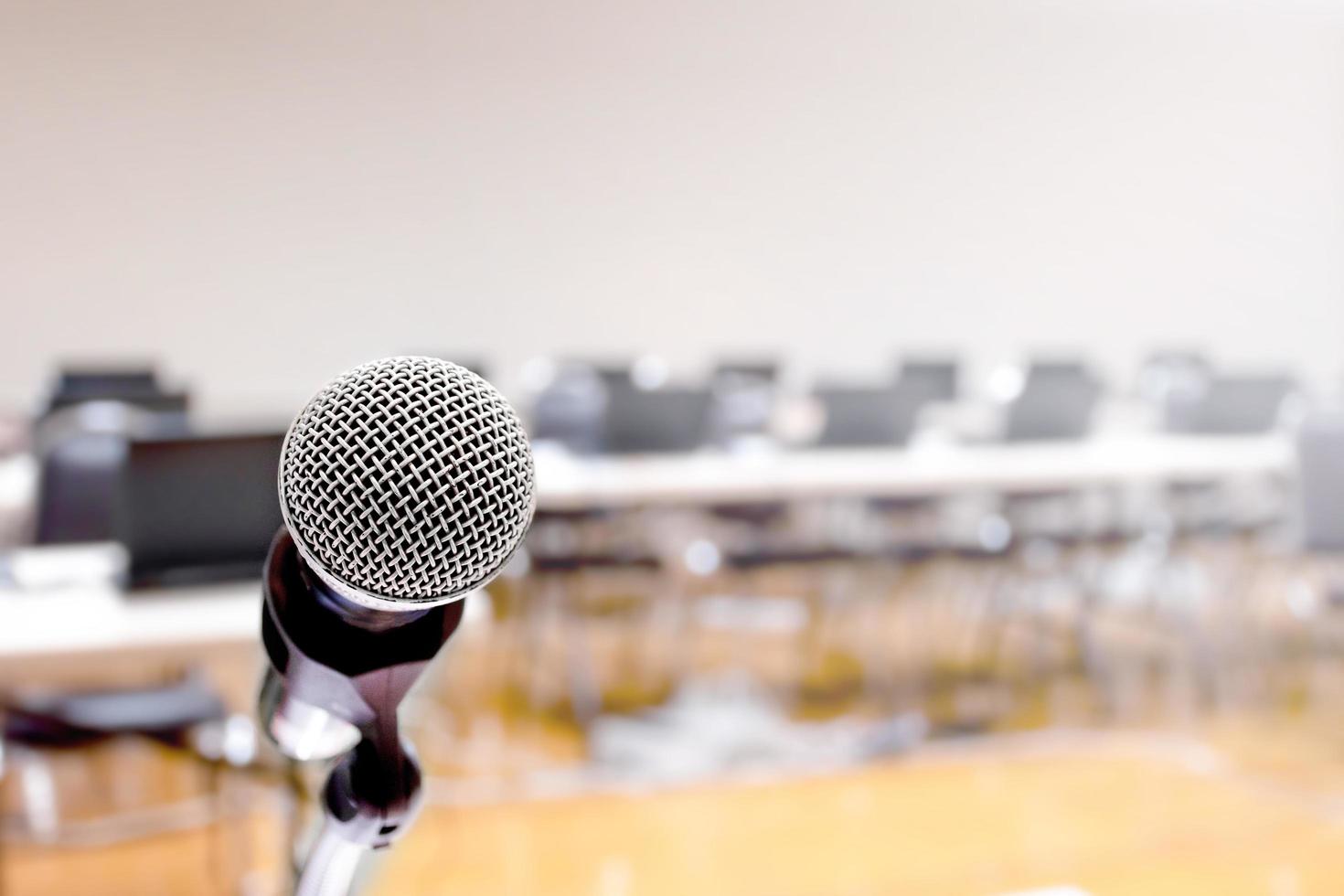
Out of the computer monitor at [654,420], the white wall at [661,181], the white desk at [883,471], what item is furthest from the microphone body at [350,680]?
the white wall at [661,181]

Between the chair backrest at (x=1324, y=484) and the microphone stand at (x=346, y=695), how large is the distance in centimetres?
296

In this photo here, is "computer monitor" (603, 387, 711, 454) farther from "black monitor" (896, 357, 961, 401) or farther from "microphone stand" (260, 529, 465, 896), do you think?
"microphone stand" (260, 529, 465, 896)

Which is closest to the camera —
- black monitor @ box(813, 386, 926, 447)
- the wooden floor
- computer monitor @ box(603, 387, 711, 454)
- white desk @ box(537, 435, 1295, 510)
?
the wooden floor

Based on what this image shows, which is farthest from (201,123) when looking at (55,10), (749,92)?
(749,92)

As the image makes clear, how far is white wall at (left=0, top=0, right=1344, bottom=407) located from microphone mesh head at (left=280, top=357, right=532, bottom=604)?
6465 mm

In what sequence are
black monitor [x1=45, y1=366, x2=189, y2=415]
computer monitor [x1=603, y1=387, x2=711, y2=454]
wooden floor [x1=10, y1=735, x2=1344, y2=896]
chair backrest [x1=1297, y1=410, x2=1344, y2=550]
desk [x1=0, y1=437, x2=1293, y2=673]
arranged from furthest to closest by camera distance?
1. computer monitor [x1=603, y1=387, x2=711, y2=454]
2. black monitor [x1=45, y1=366, x2=189, y2=415]
3. chair backrest [x1=1297, y1=410, x2=1344, y2=550]
4. wooden floor [x1=10, y1=735, x2=1344, y2=896]
5. desk [x1=0, y1=437, x2=1293, y2=673]

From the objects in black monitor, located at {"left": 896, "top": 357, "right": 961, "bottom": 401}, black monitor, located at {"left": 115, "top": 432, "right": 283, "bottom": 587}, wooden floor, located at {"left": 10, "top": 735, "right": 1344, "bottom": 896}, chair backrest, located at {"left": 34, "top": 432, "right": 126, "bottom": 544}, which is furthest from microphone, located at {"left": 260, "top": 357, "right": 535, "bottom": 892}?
black monitor, located at {"left": 896, "top": 357, "right": 961, "bottom": 401}

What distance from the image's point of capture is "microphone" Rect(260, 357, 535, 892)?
1.27 feet

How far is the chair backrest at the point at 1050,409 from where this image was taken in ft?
14.1

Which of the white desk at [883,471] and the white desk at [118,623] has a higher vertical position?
the white desk at [118,623]

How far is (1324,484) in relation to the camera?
9.38ft

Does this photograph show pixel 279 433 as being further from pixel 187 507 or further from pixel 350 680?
pixel 350 680

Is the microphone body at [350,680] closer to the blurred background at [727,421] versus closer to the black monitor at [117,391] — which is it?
the blurred background at [727,421]

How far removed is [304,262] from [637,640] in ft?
11.2
